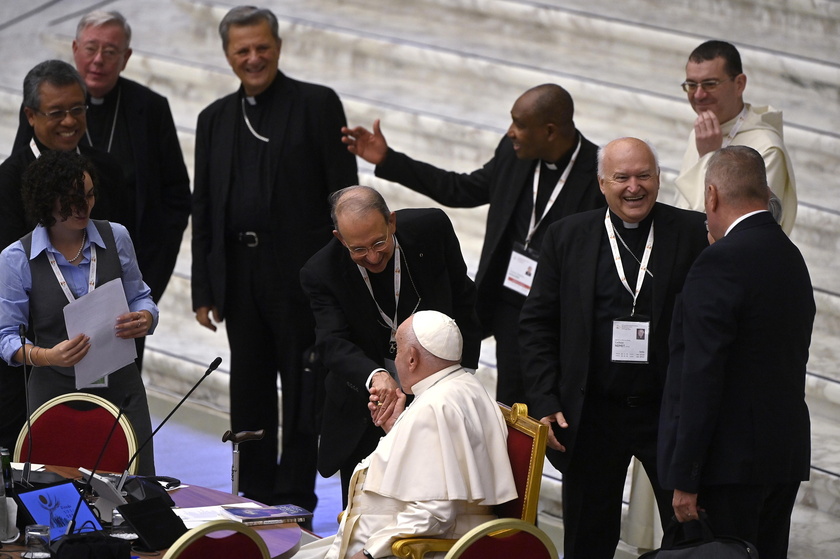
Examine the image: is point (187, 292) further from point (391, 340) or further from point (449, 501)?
point (449, 501)

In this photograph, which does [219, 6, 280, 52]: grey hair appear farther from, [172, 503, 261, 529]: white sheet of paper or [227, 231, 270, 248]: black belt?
[172, 503, 261, 529]: white sheet of paper

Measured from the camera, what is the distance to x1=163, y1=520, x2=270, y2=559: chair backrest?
2.95 m

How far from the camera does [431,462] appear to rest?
3.32 m

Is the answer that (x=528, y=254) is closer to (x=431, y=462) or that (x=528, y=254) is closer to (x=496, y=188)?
(x=496, y=188)

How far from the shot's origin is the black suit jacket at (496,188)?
4.64m

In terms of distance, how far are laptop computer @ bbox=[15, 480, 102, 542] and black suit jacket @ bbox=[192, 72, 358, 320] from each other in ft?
6.40

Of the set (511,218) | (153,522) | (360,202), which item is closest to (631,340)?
(360,202)

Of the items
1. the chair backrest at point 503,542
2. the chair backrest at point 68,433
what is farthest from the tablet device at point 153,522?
the chair backrest at point 68,433

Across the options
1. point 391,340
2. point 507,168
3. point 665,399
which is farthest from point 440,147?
point 665,399

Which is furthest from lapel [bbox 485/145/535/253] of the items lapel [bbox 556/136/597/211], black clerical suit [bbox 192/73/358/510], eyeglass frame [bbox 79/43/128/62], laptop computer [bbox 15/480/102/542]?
laptop computer [bbox 15/480/102/542]

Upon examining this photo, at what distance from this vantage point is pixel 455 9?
29.1 ft

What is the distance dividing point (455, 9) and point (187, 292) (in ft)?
9.56

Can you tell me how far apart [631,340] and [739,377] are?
512 millimetres

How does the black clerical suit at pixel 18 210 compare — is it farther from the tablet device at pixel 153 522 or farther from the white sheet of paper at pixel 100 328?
the tablet device at pixel 153 522
